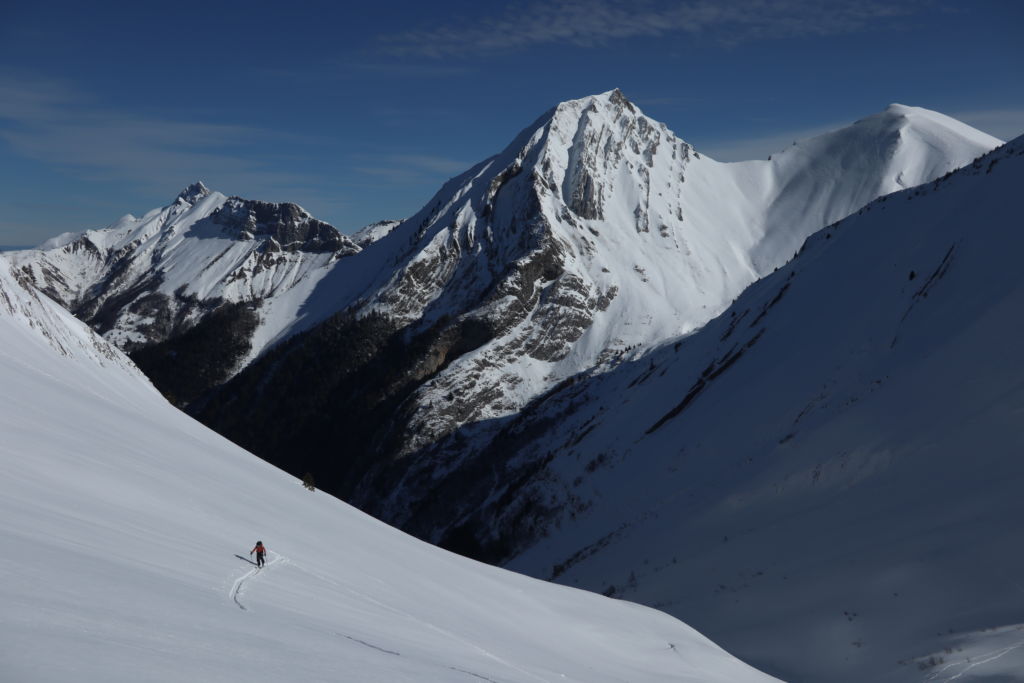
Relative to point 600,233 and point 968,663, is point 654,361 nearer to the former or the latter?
point 968,663

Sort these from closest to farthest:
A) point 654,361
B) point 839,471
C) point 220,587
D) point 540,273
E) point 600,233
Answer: point 220,587, point 839,471, point 654,361, point 540,273, point 600,233

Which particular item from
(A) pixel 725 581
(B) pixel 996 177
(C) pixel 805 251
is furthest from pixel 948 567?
(C) pixel 805 251

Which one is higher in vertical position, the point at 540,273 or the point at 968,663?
the point at 540,273

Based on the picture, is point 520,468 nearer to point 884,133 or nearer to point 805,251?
point 805,251

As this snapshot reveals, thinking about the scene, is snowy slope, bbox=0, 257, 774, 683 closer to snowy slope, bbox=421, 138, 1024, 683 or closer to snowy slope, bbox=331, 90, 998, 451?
snowy slope, bbox=421, 138, 1024, 683

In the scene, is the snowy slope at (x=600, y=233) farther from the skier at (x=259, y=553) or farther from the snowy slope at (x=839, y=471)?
the skier at (x=259, y=553)

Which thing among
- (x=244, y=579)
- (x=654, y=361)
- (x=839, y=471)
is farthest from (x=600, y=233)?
(x=244, y=579)

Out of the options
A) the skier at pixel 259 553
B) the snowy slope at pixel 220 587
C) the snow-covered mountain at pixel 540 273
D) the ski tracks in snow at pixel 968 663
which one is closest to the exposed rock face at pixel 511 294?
the snow-covered mountain at pixel 540 273
